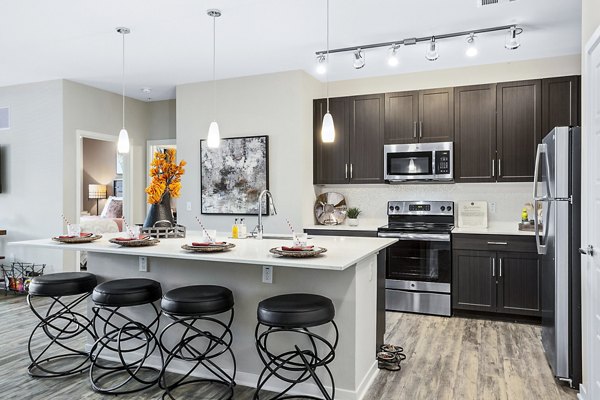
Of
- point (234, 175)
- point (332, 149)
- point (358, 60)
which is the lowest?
point (234, 175)

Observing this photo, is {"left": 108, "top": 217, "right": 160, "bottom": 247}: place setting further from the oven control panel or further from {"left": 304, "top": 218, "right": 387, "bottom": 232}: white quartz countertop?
the oven control panel

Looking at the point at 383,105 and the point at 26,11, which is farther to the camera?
the point at 383,105

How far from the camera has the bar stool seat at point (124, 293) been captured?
9.32ft

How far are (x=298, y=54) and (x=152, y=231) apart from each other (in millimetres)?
2351

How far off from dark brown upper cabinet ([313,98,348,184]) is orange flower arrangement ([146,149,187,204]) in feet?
7.58

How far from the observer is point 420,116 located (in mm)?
5074

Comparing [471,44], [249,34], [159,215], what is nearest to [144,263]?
[159,215]

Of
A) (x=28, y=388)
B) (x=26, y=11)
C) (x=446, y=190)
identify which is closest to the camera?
(x=28, y=388)

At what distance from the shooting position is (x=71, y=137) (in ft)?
18.7

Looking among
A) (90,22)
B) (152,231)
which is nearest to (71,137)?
(90,22)

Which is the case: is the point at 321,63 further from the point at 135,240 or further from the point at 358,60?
the point at 135,240

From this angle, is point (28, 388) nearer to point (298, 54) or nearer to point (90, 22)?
point (90, 22)

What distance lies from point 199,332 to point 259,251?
597 millimetres

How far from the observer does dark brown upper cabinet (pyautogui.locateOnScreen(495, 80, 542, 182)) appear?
461cm
